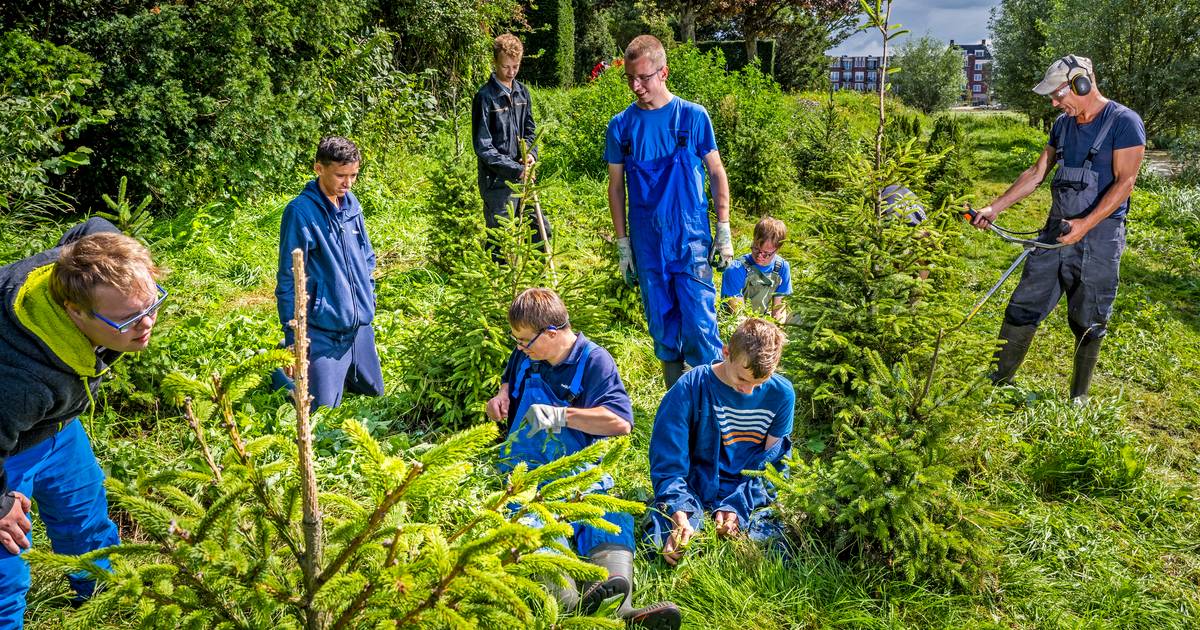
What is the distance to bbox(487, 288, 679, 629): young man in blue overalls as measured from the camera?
9.29 ft

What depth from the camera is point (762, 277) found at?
530 cm

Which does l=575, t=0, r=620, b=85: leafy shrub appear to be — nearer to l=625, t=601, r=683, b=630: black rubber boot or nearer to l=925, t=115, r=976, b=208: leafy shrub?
l=925, t=115, r=976, b=208: leafy shrub

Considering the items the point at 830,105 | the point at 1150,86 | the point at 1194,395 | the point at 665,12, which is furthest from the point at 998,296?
the point at 665,12

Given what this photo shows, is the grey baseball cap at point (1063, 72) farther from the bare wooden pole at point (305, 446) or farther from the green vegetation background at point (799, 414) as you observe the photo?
the bare wooden pole at point (305, 446)

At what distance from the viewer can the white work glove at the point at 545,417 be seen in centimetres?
286

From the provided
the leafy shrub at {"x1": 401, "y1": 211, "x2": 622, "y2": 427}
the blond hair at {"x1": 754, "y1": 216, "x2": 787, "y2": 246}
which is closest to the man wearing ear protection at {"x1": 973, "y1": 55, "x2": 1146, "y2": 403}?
the blond hair at {"x1": 754, "y1": 216, "x2": 787, "y2": 246}

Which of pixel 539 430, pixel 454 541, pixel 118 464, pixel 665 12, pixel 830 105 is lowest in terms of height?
pixel 118 464

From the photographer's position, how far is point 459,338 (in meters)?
4.02

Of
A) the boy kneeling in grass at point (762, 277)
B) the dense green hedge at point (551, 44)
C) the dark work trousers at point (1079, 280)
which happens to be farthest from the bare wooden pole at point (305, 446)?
the dense green hedge at point (551, 44)

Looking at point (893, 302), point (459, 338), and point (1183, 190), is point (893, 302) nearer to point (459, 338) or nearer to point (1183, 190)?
point (459, 338)

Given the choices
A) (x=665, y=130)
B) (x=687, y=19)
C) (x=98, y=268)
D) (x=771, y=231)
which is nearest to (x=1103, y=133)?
(x=771, y=231)

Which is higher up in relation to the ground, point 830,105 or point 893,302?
point 830,105

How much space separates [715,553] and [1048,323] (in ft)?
14.2

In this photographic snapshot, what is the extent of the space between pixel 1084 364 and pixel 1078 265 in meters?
0.61
